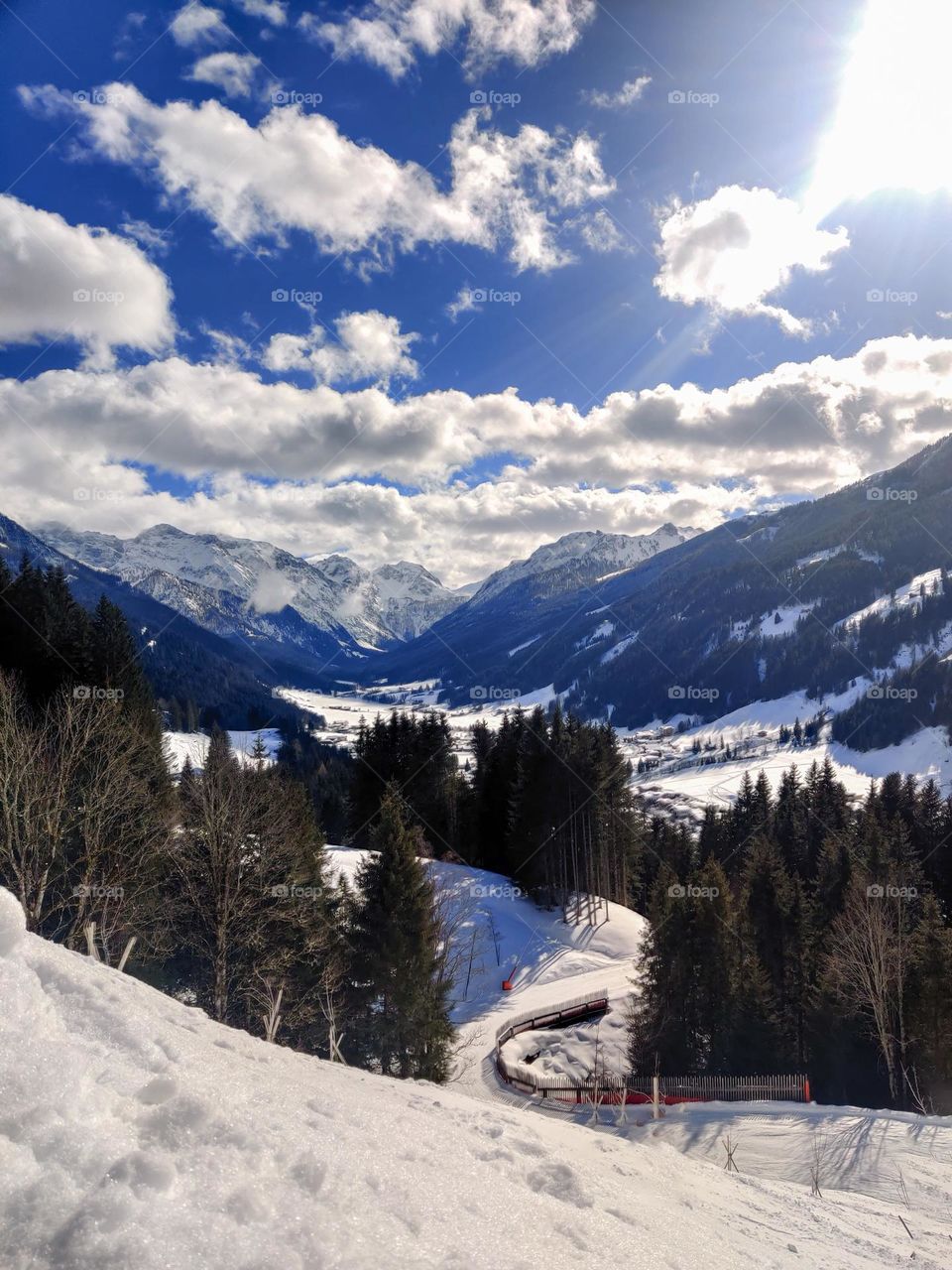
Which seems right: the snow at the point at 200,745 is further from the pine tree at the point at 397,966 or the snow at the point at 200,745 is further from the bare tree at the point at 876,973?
the bare tree at the point at 876,973

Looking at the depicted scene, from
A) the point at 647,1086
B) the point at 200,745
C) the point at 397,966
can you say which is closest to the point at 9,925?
the point at 397,966

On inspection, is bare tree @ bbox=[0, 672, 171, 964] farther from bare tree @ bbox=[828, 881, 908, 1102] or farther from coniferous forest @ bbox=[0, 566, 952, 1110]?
bare tree @ bbox=[828, 881, 908, 1102]

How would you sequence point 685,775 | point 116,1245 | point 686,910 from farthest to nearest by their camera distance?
point 685,775 < point 686,910 < point 116,1245

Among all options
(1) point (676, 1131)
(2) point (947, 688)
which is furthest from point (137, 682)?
(2) point (947, 688)

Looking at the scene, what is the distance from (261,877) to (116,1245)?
2038cm

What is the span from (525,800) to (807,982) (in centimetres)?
2332

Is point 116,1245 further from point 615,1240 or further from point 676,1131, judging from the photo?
point 676,1131

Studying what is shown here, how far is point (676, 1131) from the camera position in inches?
682

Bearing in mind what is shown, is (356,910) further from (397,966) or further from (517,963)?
(517,963)

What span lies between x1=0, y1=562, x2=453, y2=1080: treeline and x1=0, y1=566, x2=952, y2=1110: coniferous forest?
91 millimetres

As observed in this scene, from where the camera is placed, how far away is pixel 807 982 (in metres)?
32.3

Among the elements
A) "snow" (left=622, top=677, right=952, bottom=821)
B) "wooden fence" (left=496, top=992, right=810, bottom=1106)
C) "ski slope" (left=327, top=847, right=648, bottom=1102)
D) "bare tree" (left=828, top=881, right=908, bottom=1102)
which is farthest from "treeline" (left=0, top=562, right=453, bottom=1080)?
"snow" (left=622, top=677, right=952, bottom=821)

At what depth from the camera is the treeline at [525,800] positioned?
49438mm

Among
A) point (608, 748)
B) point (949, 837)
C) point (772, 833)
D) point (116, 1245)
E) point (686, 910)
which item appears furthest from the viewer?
point (772, 833)
